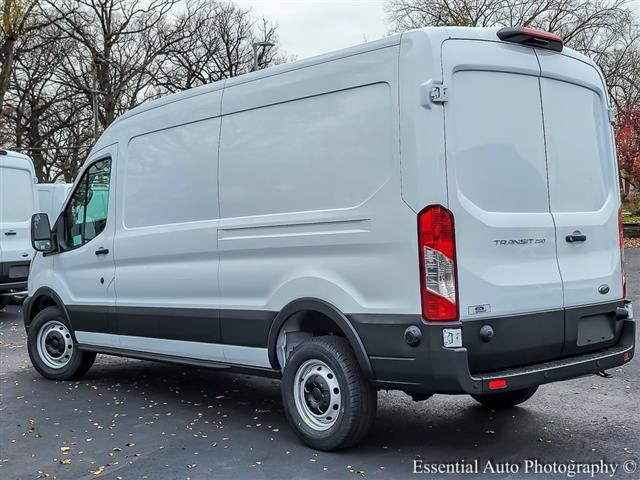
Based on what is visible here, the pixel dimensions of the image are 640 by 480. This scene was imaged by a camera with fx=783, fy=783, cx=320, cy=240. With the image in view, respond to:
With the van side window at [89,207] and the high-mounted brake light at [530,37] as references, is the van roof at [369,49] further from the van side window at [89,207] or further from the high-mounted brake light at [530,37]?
the van side window at [89,207]

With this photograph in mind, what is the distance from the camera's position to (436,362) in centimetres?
437

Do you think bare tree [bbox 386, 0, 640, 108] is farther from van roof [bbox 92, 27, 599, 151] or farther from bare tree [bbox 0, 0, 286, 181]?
van roof [bbox 92, 27, 599, 151]

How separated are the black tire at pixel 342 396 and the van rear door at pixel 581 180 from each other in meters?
1.39

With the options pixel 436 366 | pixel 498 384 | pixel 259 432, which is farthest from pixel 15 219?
pixel 498 384

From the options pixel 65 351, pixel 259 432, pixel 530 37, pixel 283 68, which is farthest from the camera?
pixel 65 351

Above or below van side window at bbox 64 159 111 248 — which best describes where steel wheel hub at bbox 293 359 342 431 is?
below

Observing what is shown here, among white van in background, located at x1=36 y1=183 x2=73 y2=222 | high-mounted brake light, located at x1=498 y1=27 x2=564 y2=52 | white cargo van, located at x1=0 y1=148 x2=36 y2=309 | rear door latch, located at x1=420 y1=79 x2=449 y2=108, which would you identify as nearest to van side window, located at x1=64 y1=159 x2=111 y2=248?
rear door latch, located at x1=420 y1=79 x2=449 y2=108

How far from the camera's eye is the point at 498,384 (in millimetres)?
4426

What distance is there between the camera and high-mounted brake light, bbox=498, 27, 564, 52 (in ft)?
15.9

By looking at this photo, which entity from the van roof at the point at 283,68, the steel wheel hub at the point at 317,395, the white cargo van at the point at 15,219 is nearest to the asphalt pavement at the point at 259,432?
the steel wheel hub at the point at 317,395

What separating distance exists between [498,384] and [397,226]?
3.48ft

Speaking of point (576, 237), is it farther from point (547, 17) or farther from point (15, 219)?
point (547, 17)

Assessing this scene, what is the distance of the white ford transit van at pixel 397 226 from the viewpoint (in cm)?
447

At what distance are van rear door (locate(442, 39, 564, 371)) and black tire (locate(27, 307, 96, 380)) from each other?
4.43m
